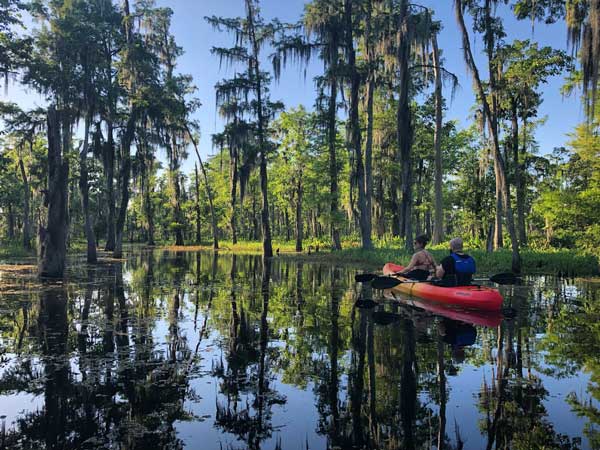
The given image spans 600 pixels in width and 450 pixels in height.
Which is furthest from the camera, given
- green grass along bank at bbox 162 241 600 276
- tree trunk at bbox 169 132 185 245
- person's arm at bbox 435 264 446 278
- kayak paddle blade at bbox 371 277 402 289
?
tree trunk at bbox 169 132 185 245

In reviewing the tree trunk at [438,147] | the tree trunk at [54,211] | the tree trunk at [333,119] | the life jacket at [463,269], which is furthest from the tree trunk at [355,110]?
the tree trunk at [54,211]

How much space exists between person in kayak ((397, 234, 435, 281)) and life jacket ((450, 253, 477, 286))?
124cm

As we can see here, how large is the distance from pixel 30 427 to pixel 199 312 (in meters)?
5.94

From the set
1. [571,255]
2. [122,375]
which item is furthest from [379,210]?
[122,375]

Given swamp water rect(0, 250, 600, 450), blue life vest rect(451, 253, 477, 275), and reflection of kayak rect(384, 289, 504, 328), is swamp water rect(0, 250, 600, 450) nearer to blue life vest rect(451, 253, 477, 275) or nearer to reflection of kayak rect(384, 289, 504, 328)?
reflection of kayak rect(384, 289, 504, 328)

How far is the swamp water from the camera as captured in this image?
4.09m

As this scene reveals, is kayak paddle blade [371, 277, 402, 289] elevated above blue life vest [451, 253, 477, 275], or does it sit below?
below

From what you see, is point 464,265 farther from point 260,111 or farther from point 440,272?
point 260,111

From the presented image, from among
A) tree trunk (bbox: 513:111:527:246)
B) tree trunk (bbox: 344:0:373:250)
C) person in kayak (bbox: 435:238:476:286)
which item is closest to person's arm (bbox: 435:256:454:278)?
person in kayak (bbox: 435:238:476:286)

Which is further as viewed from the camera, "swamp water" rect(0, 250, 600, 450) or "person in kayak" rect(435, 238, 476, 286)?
"person in kayak" rect(435, 238, 476, 286)

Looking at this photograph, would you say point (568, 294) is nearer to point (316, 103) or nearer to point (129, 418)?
point (129, 418)

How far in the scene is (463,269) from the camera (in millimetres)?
10633

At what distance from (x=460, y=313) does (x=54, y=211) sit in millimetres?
14490

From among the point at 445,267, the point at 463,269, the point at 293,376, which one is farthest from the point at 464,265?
the point at 293,376
